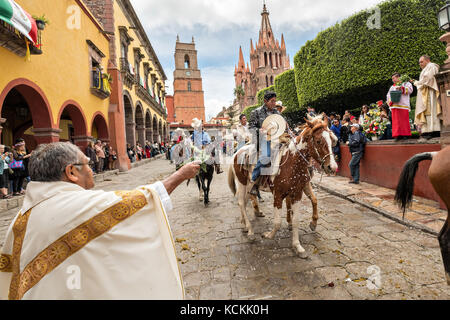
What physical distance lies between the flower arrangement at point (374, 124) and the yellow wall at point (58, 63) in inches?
442

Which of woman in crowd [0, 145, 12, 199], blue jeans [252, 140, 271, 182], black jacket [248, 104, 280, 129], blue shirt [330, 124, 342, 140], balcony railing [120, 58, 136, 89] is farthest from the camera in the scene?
balcony railing [120, 58, 136, 89]

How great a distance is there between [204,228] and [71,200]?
3.36 meters

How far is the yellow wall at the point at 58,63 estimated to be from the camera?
274 inches

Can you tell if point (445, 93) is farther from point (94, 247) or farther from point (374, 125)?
point (94, 247)

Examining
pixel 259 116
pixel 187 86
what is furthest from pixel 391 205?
pixel 187 86

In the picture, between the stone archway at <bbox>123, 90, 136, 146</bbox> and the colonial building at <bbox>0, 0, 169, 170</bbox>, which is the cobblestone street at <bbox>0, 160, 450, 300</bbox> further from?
the stone archway at <bbox>123, 90, 136, 146</bbox>

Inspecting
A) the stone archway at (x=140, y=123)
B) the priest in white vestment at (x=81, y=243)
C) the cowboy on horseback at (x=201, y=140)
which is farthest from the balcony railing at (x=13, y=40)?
the stone archway at (x=140, y=123)

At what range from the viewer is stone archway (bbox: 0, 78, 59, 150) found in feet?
23.9

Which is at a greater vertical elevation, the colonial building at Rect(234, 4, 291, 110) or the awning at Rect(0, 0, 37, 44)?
the colonial building at Rect(234, 4, 291, 110)

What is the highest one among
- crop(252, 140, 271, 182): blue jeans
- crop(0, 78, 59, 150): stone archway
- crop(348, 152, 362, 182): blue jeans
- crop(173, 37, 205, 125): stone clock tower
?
crop(173, 37, 205, 125): stone clock tower

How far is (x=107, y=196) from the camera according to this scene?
4.49ft

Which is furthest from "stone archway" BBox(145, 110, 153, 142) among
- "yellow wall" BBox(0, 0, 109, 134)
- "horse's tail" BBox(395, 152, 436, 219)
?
"horse's tail" BBox(395, 152, 436, 219)

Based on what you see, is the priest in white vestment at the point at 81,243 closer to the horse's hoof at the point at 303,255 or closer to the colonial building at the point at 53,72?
the horse's hoof at the point at 303,255

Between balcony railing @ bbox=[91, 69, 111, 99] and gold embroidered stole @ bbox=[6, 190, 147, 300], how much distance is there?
12716 mm
